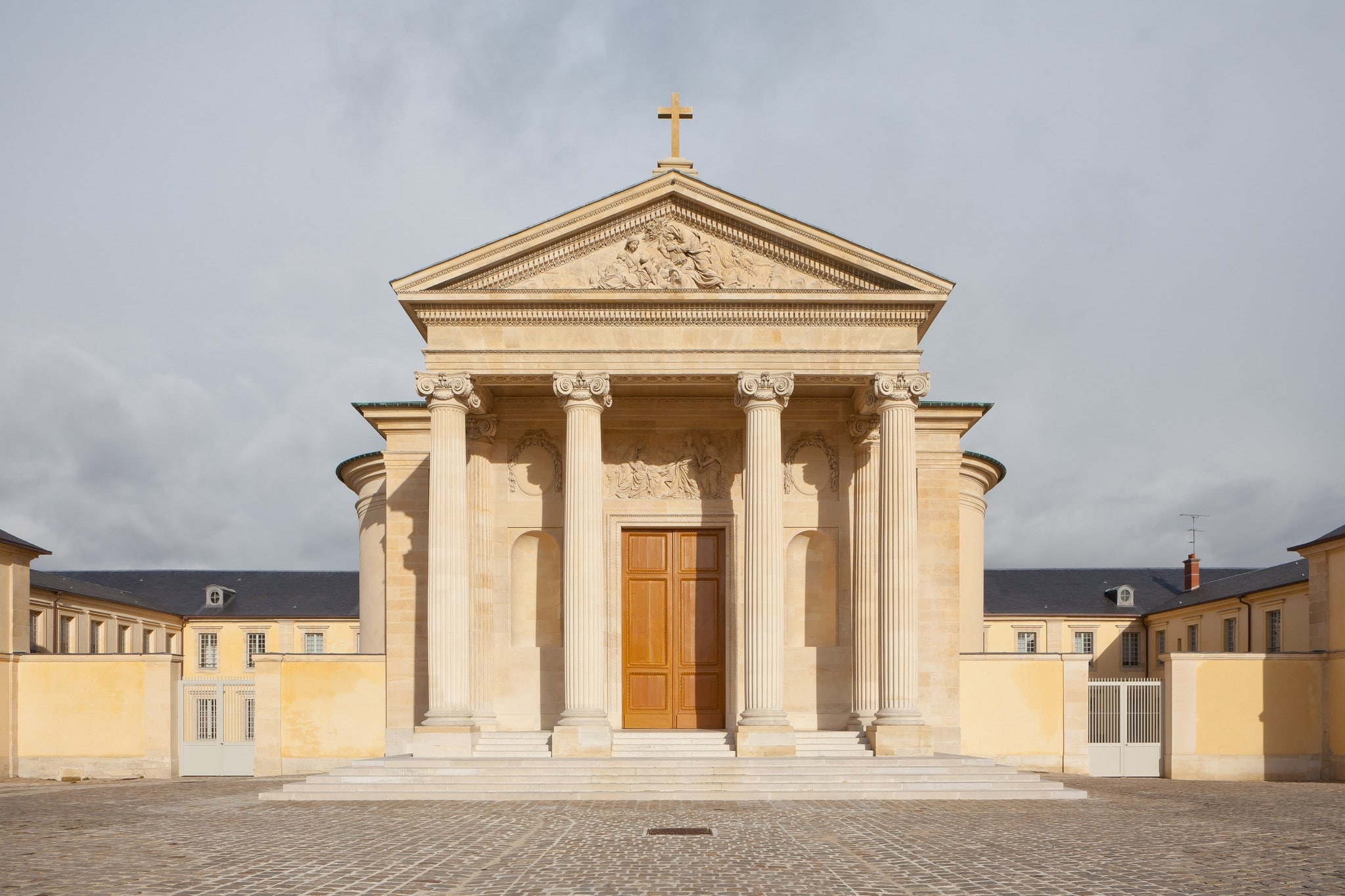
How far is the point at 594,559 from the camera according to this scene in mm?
21984

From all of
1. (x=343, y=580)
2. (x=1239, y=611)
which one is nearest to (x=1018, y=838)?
(x=1239, y=611)

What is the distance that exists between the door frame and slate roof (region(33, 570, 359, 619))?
120 ft

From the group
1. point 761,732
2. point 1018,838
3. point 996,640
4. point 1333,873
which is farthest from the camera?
point 996,640

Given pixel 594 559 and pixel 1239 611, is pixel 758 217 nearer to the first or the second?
pixel 594 559

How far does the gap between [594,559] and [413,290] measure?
6074 millimetres

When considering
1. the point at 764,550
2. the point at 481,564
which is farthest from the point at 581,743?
the point at 764,550

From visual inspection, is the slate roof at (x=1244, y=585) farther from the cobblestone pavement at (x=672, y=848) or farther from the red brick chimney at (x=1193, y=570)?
the cobblestone pavement at (x=672, y=848)

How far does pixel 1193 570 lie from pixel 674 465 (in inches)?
1674

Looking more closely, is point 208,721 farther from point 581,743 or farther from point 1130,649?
point 1130,649

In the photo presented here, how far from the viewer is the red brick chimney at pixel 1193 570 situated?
192 feet

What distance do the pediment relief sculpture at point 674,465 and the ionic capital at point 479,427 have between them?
7.89 ft

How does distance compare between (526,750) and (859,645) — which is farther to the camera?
(859,645)

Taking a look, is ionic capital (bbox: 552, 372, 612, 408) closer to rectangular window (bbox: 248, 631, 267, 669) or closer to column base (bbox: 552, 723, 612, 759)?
column base (bbox: 552, 723, 612, 759)

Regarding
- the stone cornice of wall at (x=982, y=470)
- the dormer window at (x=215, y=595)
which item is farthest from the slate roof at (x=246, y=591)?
the stone cornice of wall at (x=982, y=470)
